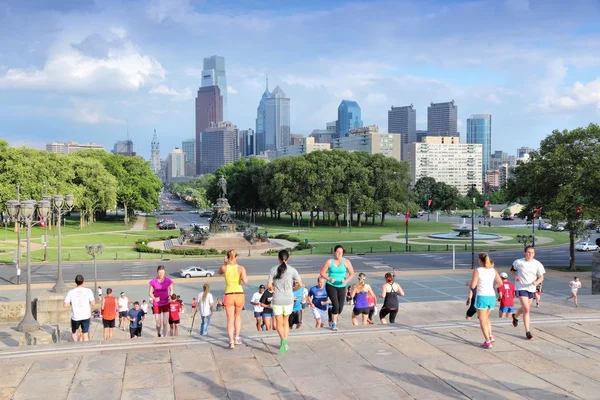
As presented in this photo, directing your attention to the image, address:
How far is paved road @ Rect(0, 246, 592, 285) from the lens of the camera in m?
37.5

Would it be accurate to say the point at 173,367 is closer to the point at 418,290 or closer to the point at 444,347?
the point at 444,347

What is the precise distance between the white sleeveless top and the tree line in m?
55.9

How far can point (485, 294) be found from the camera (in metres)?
10.9

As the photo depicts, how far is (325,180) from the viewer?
79750mm

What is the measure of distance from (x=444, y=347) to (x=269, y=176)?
7935 cm

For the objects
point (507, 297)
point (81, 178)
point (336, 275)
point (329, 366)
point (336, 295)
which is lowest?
point (329, 366)

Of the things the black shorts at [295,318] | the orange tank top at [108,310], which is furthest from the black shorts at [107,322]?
the black shorts at [295,318]

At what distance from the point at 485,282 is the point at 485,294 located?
233mm

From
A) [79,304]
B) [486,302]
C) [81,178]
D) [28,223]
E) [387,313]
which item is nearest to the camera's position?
[486,302]

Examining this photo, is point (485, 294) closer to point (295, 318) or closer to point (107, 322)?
point (295, 318)

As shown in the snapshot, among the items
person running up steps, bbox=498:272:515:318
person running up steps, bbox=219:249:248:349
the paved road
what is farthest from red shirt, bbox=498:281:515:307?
the paved road

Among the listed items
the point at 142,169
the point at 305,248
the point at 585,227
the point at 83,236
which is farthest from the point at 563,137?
the point at 142,169

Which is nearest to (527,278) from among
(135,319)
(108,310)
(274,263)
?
(135,319)

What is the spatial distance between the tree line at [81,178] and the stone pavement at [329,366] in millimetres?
53197
